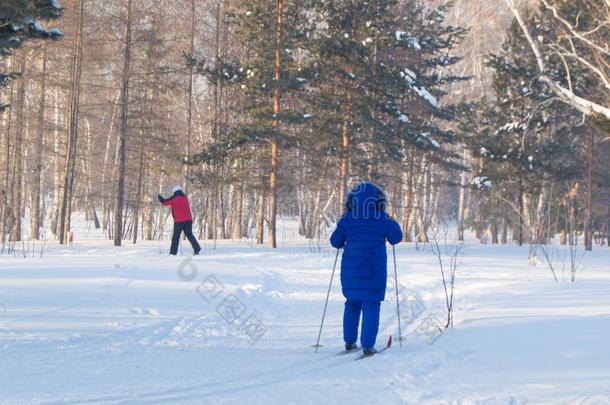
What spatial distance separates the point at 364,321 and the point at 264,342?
1.43 meters

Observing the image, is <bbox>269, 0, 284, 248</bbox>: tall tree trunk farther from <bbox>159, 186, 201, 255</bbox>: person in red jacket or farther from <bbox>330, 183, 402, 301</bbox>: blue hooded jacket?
<bbox>330, 183, 402, 301</bbox>: blue hooded jacket

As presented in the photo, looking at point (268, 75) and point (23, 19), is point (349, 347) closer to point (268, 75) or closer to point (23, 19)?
point (23, 19)

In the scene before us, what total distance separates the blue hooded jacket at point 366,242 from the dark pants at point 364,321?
0.12m

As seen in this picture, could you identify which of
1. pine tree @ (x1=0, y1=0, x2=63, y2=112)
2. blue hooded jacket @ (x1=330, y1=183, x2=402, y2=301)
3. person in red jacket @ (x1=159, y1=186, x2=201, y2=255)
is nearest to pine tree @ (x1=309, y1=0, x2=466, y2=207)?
person in red jacket @ (x1=159, y1=186, x2=201, y2=255)

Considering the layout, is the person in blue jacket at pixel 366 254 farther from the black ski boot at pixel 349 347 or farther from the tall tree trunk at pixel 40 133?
the tall tree trunk at pixel 40 133

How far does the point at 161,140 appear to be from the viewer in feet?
95.6

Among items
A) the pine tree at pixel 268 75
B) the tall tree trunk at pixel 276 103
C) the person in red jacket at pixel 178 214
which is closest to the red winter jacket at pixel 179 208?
the person in red jacket at pixel 178 214

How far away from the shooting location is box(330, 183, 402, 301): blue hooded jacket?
22.8 feet

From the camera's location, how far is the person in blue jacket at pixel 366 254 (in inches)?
274

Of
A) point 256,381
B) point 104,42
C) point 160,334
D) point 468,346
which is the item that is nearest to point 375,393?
point 256,381

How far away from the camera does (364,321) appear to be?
6.92 metres

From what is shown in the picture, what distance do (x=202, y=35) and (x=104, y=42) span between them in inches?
313

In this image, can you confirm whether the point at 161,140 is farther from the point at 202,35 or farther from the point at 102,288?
the point at 102,288

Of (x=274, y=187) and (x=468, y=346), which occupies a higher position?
(x=274, y=187)
